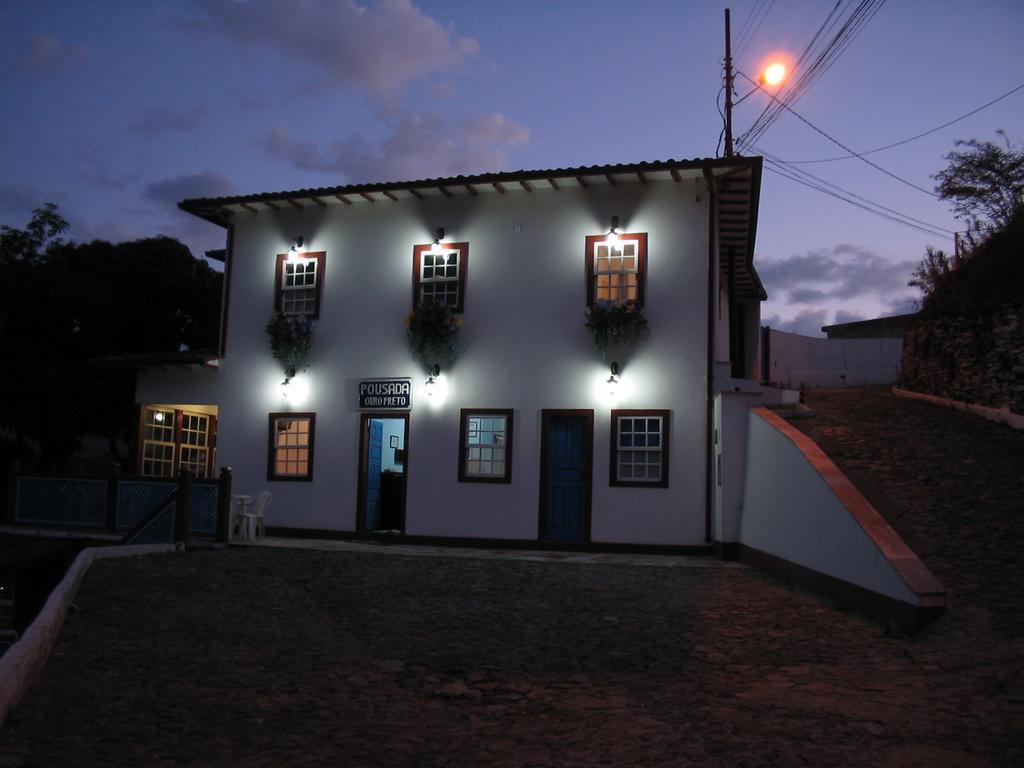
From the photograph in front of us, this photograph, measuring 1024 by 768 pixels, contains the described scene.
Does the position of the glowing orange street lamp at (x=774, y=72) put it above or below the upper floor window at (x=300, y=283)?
above

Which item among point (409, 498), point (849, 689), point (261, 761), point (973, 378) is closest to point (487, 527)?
point (409, 498)

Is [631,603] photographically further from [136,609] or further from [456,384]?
[456,384]

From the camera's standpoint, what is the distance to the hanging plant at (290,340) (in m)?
15.8

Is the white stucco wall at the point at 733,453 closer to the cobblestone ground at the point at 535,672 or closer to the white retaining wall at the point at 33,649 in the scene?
the cobblestone ground at the point at 535,672

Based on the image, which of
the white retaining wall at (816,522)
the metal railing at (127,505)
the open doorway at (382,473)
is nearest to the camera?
the white retaining wall at (816,522)

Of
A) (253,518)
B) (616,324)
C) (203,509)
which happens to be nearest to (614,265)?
(616,324)

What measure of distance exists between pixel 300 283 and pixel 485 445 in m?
4.74

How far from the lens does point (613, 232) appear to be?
1445cm

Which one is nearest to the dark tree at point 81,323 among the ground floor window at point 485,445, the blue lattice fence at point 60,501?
the blue lattice fence at point 60,501

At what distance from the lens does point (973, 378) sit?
47.4 feet

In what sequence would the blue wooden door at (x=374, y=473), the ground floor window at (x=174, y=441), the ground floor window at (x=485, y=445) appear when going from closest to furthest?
the ground floor window at (x=485, y=445) → the blue wooden door at (x=374, y=473) → the ground floor window at (x=174, y=441)

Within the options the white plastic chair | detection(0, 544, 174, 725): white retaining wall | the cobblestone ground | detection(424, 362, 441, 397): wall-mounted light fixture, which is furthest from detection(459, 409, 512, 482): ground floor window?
detection(0, 544, 174, 725): white retaining wall

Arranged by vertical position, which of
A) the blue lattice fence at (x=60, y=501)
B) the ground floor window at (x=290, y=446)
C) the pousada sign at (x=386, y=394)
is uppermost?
the pousada sign at (x=386, y=394)

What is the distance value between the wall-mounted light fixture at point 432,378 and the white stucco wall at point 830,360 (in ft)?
53.8
